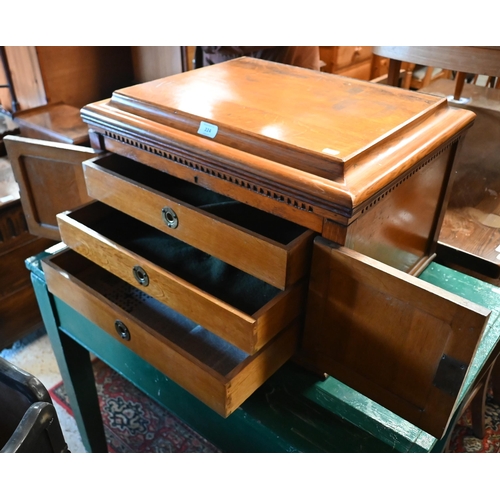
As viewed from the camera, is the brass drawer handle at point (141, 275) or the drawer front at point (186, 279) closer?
the drawer front at point (186, 279)

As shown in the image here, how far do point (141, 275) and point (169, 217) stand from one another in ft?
0.36

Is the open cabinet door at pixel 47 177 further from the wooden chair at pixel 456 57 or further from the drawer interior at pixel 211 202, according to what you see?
the wooden chair at pixel 456 57

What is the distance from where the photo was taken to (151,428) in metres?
1.54

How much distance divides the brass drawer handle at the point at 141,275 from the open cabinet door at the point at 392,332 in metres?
0.27

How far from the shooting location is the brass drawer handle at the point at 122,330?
855 millimetres

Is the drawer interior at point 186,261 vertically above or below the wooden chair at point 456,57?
below

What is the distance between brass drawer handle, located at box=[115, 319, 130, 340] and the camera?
855 mm

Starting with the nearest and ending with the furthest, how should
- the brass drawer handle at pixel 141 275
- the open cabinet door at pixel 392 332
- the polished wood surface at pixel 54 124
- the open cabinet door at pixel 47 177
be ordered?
the open cabinet door at pixel 392 332
the brass drawer handle at pixel 141 275
the open cabinet door at pixel 47 177
the polished wood surface at pixel 54 124

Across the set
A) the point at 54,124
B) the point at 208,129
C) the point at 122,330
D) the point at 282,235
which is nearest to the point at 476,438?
A: the point at 282,235

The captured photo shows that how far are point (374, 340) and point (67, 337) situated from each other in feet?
2.36

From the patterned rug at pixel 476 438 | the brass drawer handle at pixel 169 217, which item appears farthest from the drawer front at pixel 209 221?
the patterned rug at pixel 476 438

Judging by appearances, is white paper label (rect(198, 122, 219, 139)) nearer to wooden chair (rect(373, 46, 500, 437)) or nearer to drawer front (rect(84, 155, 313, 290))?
drawer front (rect(84, 155, 313, 290))

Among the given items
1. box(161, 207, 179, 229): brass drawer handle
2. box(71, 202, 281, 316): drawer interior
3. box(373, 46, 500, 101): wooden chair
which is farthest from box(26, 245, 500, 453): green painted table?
box(373, 46, 500, 101): wooden chair

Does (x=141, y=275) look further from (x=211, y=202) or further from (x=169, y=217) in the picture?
(x=211, y=202)
